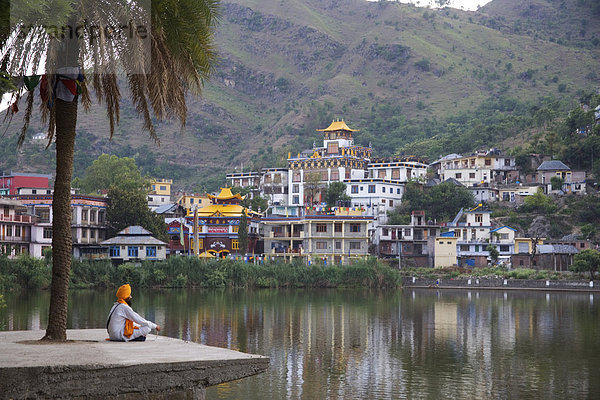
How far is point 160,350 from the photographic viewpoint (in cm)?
1406

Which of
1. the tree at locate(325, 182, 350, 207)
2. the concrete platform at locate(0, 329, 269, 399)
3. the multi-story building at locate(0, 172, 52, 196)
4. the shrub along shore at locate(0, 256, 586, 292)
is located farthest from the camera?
the tree at locate(325, 182, 350, 207)

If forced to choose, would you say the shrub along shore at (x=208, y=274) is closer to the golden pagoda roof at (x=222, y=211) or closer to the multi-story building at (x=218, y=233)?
the multi-story building at (x=218, y=233)

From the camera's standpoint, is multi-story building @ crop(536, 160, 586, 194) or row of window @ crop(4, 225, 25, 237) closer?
row of window @ crop(4, 225, 25, 237)

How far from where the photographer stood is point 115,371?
11828mm

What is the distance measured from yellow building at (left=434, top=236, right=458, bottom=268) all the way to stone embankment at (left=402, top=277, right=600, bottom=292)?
22.3 ft

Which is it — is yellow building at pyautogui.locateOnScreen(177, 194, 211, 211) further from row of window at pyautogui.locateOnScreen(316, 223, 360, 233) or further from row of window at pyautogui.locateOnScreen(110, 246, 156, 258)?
row of window at pyautogui.locateOnScreen(110, 246, 156, 258)

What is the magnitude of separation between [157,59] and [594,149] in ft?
339

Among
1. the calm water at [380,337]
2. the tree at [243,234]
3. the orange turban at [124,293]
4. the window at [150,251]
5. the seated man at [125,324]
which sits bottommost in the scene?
the calm water at [380,337]

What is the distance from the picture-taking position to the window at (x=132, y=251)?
242ft

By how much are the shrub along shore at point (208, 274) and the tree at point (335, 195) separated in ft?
72.6

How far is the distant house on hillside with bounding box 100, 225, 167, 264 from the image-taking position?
73.8 metres

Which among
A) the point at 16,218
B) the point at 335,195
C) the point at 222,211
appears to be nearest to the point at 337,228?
the point at 222,211

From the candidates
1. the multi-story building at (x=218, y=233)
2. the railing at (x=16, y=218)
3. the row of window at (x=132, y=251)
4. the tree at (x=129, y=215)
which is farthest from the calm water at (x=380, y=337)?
the multi-story building at (x=218, y=233)

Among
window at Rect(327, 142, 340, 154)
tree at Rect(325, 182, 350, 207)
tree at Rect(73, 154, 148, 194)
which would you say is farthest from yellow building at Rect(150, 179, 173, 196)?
tree at Rect(325, 182, 350, 207)
